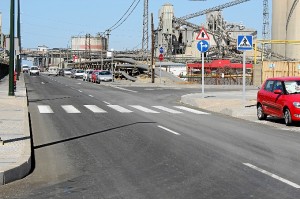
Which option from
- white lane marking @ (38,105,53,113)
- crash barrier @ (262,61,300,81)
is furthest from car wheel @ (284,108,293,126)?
crash barrier @ (262,61,300,81)

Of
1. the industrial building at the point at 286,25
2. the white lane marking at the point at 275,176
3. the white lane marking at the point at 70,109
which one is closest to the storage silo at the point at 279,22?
the industrial building at the point at 286,25

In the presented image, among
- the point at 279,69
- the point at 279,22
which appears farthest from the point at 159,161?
the point at 279,22

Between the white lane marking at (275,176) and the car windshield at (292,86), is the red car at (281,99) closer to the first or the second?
the car windshield at (292,86)

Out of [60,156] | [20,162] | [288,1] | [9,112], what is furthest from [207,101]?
[288,1]

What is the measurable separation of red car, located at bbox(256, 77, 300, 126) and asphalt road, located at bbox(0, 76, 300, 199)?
0.95 meters

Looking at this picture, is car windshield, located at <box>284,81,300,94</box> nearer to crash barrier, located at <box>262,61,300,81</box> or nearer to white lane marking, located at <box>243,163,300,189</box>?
white lane marking, located at <box>243,163,300,189</box>

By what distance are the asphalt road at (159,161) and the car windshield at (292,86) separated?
1.71 m

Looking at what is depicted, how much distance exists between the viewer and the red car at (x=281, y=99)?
56.2 ft

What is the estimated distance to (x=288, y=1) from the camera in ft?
316

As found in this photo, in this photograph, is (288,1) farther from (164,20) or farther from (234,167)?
(234,167)

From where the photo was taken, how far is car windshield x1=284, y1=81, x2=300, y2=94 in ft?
59.2

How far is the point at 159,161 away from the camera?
32.9 feet

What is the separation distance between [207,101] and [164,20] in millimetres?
93943

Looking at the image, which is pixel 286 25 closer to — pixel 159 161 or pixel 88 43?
pixel 88 43
